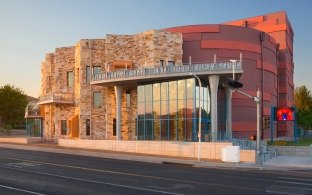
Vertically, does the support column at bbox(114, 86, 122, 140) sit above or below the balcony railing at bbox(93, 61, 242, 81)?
below

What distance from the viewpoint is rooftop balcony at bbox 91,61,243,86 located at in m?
40.1

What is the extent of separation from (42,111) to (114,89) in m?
21.9

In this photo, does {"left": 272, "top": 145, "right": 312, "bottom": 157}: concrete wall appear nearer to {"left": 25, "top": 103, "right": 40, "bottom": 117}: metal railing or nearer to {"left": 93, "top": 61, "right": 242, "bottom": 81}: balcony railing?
{"left": 93, "top": 61, "right": 242, "bottom": 81}: balcony railing

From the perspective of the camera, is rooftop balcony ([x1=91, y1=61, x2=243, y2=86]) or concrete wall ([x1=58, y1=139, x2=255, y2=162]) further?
rooftop balcony ([x1=91, y1=61, x2=243, y2=86])

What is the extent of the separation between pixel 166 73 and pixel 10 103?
5650 centimetres

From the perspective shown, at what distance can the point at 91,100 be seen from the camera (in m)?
53.3

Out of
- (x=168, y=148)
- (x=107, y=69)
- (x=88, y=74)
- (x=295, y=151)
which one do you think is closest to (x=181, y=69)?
(x=168, y=148)

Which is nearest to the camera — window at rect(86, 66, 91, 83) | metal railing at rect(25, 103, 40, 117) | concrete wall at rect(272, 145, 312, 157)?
concrete wall at rect(272, 145, 312, 157)

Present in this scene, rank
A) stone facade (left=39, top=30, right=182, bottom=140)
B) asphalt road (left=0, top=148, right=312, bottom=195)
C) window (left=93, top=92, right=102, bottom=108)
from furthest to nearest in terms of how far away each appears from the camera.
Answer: window (left=93, top=92, right=102, bottom=108)
stone facade (left=39, top=30, right=182, bottom=140)
asphalt road (left=0, top=148, right=312, bottom=195)

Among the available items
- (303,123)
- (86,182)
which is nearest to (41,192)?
(86,182)

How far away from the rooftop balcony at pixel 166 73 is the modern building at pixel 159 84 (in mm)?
102

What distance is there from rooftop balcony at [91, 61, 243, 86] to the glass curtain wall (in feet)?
4.01

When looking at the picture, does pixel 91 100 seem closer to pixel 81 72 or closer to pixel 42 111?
pixel 81 72

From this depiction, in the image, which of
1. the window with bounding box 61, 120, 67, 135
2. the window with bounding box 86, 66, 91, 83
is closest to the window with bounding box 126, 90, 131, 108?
the window with bounding box 86, 66, 91, 83
